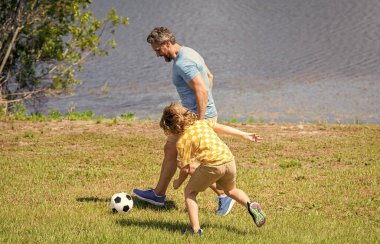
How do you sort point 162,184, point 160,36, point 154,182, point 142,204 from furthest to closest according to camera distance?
point 154,182 → point 142,204 → point 162,184 → point 160,36

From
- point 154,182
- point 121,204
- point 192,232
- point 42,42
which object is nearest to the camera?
point 192,232

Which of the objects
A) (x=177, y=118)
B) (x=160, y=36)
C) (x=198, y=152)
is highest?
(x=160, y=36)

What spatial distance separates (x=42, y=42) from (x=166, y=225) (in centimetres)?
1410

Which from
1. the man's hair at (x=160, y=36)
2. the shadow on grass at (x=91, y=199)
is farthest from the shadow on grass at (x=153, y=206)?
the man's hair at (x=160, y=36)

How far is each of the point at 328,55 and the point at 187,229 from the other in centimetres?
2587

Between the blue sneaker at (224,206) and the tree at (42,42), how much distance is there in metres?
12.2

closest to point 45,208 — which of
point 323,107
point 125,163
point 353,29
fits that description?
point 125,163

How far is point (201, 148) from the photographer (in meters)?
7.57

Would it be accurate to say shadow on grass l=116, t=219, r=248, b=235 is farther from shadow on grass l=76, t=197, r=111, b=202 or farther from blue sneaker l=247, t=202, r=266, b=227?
shadow on grass l=76, t=197, r=111, b=202

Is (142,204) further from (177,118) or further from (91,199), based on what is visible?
(177,118)

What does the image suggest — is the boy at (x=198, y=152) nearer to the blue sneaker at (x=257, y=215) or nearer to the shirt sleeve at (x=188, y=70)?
the blue sneaker at (x=257, y=215)

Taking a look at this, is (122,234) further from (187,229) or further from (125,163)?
(125,163)

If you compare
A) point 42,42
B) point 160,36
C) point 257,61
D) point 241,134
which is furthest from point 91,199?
point 257,61

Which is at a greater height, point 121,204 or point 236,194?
point 236,194
